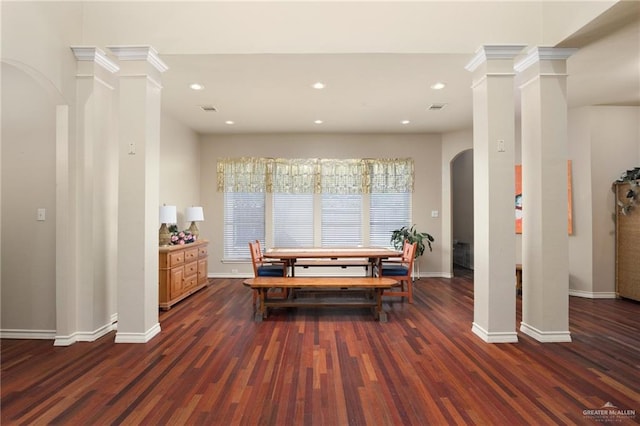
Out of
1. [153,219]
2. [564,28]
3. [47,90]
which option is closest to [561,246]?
[564,28]

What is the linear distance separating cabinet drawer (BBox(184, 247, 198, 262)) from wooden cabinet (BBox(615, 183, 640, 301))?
6.50m

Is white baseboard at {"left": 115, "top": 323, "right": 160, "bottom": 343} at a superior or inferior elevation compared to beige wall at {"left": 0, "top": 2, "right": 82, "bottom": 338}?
inferior

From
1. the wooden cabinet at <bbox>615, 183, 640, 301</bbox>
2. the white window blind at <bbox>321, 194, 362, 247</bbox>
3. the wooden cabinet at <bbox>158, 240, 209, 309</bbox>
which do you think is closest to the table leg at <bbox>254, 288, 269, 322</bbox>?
the wooden cabinet at <bbox>158, 240, 209, 309</bbox>

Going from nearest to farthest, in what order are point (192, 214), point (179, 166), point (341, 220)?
point (192, 214) < point (179, 166) < point (341, 220)

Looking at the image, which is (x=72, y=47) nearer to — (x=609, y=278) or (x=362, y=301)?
(x=362, y=301)

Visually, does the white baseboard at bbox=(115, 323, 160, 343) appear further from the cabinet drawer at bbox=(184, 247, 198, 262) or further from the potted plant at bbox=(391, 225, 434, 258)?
the potted plant at bbox=(391, 225, 434, 258)

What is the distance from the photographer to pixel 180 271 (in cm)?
459

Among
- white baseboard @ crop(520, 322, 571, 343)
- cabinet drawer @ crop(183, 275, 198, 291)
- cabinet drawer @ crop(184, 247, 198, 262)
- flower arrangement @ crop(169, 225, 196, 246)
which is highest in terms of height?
flower arrangement @ crop(169, 225, 196, 246)

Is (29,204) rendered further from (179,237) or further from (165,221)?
(179,237)

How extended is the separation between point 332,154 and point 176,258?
11.7 ft

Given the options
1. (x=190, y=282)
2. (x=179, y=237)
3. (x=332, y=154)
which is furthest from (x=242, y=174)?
(x=190, y=282)

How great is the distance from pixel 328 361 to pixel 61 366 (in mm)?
2215

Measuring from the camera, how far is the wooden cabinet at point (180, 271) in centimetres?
423

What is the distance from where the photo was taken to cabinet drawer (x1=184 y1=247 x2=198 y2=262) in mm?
4801
